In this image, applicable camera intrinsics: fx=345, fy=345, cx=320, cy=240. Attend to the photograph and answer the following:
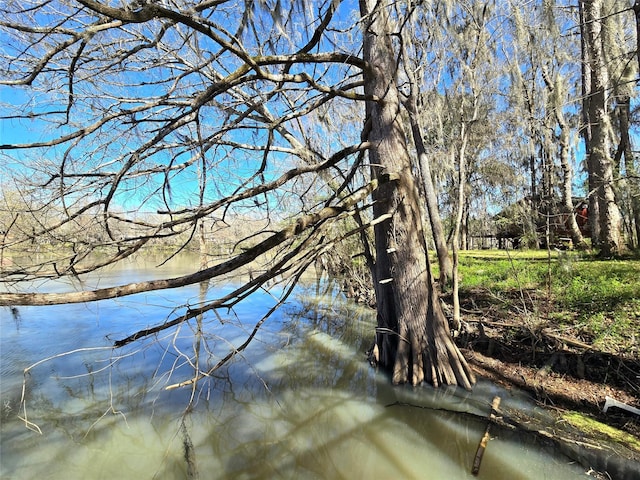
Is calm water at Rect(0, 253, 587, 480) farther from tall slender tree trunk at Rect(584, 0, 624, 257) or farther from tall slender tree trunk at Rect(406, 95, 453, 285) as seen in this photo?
tall slender tree trunk at Rect(584, 0, 624, 257)

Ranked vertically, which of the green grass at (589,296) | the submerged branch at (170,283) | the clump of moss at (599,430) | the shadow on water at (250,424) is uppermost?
the submerged branch at (170,283)

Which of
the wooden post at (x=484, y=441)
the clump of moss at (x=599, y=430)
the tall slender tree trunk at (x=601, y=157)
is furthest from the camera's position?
the tall slender tree trunk at (x=601, y=157)

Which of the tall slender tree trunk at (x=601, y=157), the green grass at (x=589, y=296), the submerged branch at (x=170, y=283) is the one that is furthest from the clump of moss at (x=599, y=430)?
the tall slender tree trunk at (x=601, y=157)

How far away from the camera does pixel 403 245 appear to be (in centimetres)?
455

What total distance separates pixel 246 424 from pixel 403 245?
2906mm

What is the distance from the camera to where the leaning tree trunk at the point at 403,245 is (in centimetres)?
447

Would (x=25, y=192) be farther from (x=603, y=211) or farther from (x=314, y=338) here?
(x=603, y=211)

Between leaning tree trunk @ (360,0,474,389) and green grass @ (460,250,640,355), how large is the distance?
1.83 m

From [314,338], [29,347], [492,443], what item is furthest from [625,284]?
[29,347]

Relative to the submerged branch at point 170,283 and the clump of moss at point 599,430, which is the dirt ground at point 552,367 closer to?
the clump of moss at point 599,430

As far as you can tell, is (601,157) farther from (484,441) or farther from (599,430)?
(484,441)

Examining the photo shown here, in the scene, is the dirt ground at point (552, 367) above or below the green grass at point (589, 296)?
below

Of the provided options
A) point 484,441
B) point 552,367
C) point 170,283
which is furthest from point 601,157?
point 170,283

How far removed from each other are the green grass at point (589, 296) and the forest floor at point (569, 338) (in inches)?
0.4
